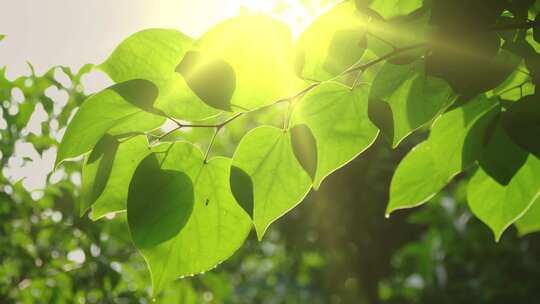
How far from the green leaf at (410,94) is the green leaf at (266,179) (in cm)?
7

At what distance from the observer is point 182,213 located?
15.1 inches

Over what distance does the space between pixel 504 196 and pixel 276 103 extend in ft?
0.63

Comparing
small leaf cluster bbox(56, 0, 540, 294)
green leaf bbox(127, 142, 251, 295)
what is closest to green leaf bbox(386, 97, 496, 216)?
small leaf cluster bbox(56, 0, 540, 294)

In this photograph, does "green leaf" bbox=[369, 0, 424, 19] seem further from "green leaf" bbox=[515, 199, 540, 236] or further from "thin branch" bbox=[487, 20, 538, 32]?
"green leaf" bbox=[515, 199, 540, 236]

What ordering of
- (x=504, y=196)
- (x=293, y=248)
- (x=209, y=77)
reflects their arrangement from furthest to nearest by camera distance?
(x=293, y=248)
(x=504, y=196)
(x=209, y=77)

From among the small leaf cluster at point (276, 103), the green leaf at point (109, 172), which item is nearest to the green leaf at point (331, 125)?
the small leaf cluster at point (276, 103)

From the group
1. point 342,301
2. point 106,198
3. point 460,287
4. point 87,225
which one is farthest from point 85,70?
point 342,301

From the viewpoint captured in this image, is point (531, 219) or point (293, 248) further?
point (293, 248)

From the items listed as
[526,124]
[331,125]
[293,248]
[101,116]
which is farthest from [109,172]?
[293,248]

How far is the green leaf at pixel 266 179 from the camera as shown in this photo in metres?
0.38

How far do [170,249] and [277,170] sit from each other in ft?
0.28

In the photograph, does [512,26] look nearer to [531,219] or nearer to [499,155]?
[499,155]

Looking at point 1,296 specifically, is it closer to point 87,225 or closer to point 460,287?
point 87,225

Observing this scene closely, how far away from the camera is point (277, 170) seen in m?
0.39
